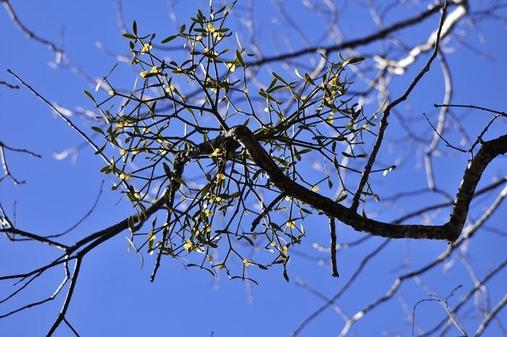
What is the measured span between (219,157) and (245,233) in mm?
235

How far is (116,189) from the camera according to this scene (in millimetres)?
1604

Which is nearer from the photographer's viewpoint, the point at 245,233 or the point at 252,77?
the point at 245,233

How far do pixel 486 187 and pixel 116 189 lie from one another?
232cm

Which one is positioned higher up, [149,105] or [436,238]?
[149,105]

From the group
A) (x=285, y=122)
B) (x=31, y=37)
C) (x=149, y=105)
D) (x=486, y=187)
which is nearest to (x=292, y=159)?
(x=285, y=122)

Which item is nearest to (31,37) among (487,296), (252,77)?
(252,77)

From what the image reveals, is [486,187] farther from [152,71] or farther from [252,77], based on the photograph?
[152,71]

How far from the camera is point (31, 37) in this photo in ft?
10.0

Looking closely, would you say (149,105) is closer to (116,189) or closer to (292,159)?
(116,189)

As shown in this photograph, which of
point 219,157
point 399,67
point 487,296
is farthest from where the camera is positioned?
point 399,67

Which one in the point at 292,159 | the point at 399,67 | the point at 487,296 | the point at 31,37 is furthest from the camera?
the point at 399,67

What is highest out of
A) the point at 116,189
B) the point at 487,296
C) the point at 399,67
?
the point at 399,67

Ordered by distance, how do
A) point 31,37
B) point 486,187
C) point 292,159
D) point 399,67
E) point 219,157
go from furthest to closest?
point 399,67 < point 486,187 < point 31,37 < point 292,159 < point 219,157

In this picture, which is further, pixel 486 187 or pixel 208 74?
pixel 486 187
